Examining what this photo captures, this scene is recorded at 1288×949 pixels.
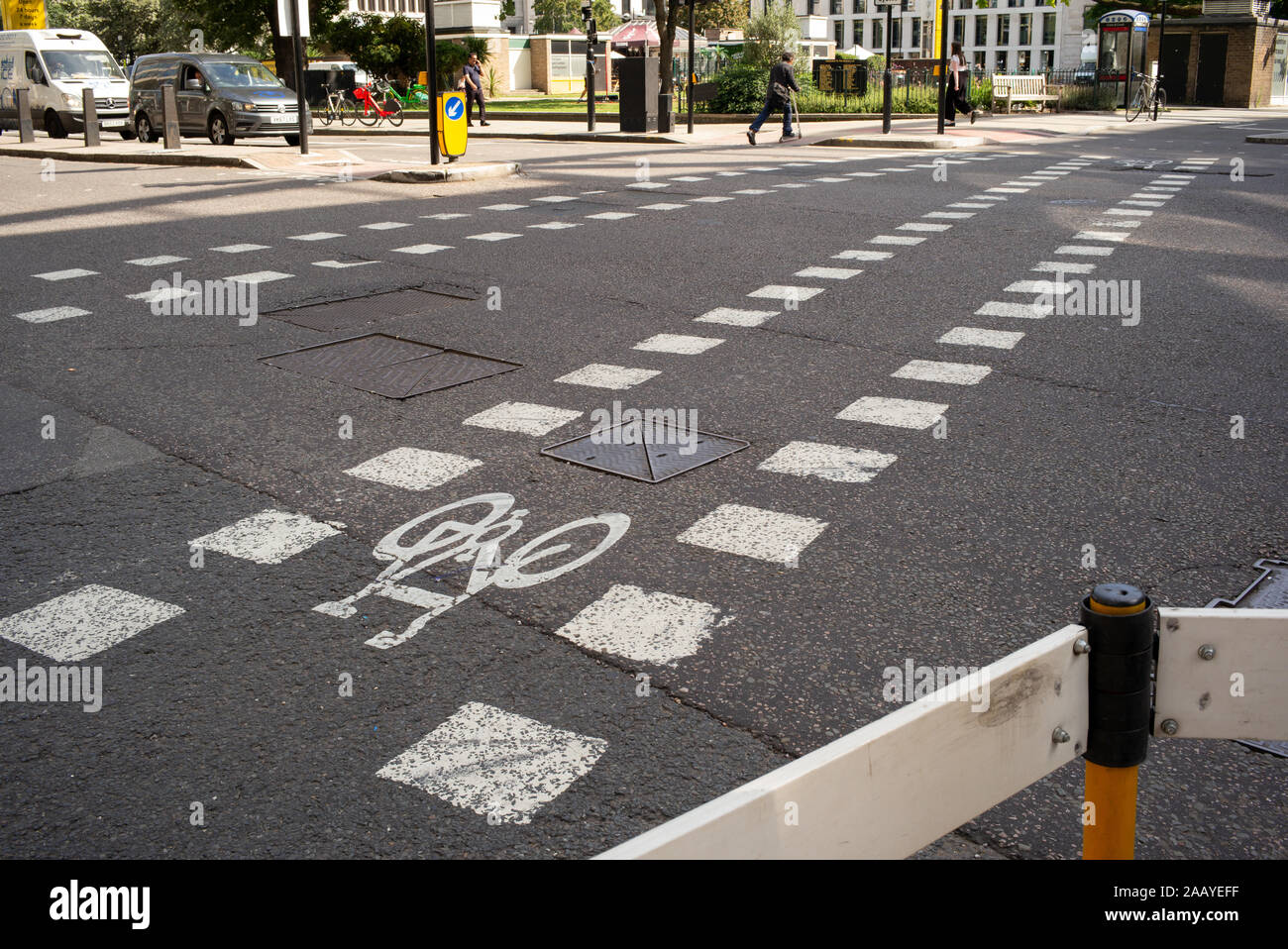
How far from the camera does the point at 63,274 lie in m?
9.79

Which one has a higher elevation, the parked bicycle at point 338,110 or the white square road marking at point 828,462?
the parked bicycle at point 338,110

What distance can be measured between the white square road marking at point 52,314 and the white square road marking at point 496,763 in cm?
630

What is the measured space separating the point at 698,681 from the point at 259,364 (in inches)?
176

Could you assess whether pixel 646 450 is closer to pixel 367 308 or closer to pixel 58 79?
pixel 367 308

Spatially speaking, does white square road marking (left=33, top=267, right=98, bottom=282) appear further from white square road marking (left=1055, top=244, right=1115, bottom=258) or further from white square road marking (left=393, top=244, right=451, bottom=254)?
white square road marking (left=1055, top=244, right=1115, bottom=258)

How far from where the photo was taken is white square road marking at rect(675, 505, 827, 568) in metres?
4.32

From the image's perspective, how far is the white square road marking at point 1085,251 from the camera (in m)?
10.3

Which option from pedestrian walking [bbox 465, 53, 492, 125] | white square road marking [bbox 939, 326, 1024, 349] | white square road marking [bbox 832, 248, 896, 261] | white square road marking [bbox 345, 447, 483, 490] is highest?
pedestrian walking [bbox 465, 53, 492, 125]

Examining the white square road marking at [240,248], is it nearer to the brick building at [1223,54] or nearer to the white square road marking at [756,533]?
the white square road marking at [756,533]

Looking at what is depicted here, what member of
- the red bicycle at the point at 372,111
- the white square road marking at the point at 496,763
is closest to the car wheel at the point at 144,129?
the red bicycle at the point at 372,111

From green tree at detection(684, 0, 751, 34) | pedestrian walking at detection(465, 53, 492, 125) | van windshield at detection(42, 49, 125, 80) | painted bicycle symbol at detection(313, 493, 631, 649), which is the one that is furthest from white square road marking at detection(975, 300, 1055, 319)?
green tree at detection(684, 0, 751, 34)

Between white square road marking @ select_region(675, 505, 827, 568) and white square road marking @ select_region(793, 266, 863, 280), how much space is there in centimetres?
519

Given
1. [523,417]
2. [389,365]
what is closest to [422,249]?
[389,365]

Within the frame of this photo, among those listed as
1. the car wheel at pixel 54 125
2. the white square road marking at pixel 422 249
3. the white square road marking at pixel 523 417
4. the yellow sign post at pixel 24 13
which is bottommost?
the white square road marking at pixel 523 417
